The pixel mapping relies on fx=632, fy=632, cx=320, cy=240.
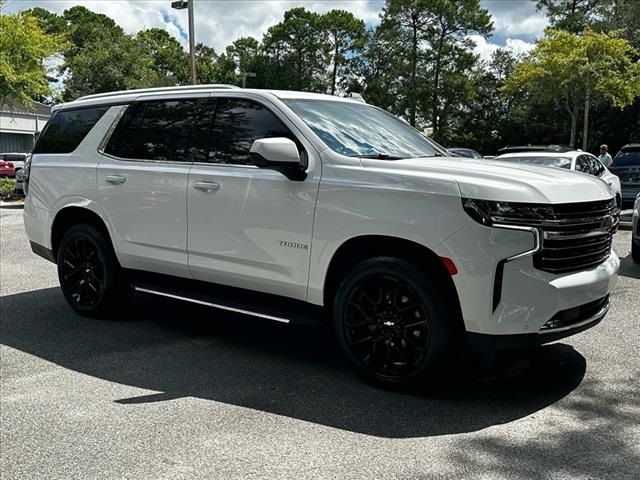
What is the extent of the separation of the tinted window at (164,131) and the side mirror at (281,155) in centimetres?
90

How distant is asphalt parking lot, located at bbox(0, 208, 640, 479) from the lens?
10.5ft

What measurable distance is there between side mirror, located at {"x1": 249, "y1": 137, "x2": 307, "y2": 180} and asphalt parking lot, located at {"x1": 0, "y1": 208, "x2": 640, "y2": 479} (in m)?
1.44

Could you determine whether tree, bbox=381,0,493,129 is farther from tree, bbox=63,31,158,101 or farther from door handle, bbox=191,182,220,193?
door handle, bbox=191,182,220,193

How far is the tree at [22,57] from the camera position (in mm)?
22406

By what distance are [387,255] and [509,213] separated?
0.84 meters

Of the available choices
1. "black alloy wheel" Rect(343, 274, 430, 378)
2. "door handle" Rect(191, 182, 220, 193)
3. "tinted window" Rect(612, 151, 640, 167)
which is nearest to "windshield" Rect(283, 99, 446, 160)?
"door handle" Rect(191, 182, 220, 193)

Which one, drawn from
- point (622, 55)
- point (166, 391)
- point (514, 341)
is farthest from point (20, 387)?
point (622, 55)

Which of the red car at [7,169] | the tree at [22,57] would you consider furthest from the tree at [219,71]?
the tree at [22,57]

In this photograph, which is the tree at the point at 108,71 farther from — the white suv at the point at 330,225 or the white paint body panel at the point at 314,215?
the white paint body panel at the point at 314,215

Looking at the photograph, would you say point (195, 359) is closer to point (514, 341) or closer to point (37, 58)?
point (514, 341)

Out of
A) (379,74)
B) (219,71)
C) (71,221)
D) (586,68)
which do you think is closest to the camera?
(71,221)

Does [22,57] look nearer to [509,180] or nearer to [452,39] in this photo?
[509,180]

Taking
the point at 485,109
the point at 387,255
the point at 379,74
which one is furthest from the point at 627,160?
the point at 379,74

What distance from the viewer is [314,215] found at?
14.0ft
